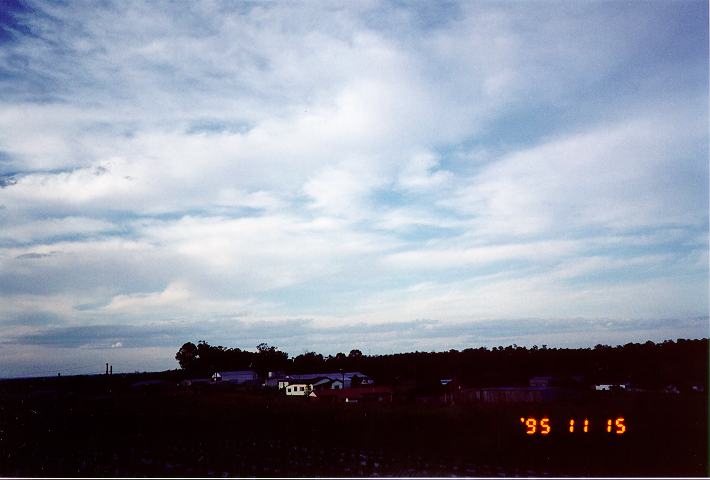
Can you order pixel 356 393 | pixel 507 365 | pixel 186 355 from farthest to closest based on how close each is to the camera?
pixel 186 355 < pixel 507 365 < pixel 356 393

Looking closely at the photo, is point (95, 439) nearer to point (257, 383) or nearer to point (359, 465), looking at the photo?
point (359, 465)

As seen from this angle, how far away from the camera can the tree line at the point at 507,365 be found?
72125 millimetres

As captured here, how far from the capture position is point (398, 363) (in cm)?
10456

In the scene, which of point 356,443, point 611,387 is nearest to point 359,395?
point 611,387

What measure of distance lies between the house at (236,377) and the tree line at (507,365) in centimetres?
1032

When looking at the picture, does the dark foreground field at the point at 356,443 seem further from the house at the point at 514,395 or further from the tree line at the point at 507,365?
the tree line at the point at 507,365

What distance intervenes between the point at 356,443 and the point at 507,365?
67.4 metres

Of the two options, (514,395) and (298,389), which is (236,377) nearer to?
(298,389)

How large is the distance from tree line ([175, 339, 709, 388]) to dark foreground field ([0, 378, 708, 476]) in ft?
78.5

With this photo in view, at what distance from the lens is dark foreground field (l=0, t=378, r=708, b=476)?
2270 cm

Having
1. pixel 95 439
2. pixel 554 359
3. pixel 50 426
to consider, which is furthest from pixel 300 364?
pixel 95 439

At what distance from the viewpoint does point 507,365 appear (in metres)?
92.9

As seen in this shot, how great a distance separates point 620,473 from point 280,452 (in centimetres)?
1637

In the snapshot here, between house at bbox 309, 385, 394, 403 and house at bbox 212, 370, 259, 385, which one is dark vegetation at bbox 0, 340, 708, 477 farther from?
house at bbox 212, 370, 259, 385
